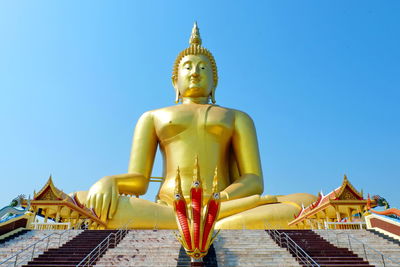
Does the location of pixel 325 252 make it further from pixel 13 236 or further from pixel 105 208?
pixel 13 236

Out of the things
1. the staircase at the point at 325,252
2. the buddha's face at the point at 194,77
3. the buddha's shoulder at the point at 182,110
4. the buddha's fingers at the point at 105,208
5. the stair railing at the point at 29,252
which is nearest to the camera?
the staircase at the point at 325,252

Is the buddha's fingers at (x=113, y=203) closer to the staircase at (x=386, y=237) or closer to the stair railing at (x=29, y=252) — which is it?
the stair railing at (x=29, y=252)

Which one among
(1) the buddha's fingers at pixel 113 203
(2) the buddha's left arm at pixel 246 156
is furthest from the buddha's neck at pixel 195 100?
(1) the buddha's fingers at pixel 113 203

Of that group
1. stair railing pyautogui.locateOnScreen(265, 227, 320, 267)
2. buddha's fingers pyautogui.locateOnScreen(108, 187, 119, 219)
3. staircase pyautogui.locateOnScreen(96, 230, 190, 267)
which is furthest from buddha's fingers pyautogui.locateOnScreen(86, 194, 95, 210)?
stair railing pyautogui.locateOnScreen(265, 227, 320, 267)

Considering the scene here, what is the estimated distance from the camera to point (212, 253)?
23.9ft

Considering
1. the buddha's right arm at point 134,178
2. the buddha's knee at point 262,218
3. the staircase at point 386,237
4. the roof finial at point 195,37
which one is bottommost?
the staircase at point 386,237

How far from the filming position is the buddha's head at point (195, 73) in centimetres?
1623

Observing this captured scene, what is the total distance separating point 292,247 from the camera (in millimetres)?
7910

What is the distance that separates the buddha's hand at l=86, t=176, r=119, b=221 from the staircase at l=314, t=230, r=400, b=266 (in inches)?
258

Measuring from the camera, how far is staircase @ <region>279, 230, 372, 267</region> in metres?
7.04

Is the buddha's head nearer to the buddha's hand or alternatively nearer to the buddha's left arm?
the buddha's left arm

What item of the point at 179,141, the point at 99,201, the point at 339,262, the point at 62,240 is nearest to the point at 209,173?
the point at 179,141

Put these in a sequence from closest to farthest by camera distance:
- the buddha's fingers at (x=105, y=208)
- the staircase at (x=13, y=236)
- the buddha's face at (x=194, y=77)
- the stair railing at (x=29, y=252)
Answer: the stair railing at (x=29, y=252), the staircase at (x=13, y=236), the buddha's fingers at (x=105, y=208), the buddha's face at (x=194, y=77)

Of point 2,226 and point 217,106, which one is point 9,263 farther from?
point 217,106
